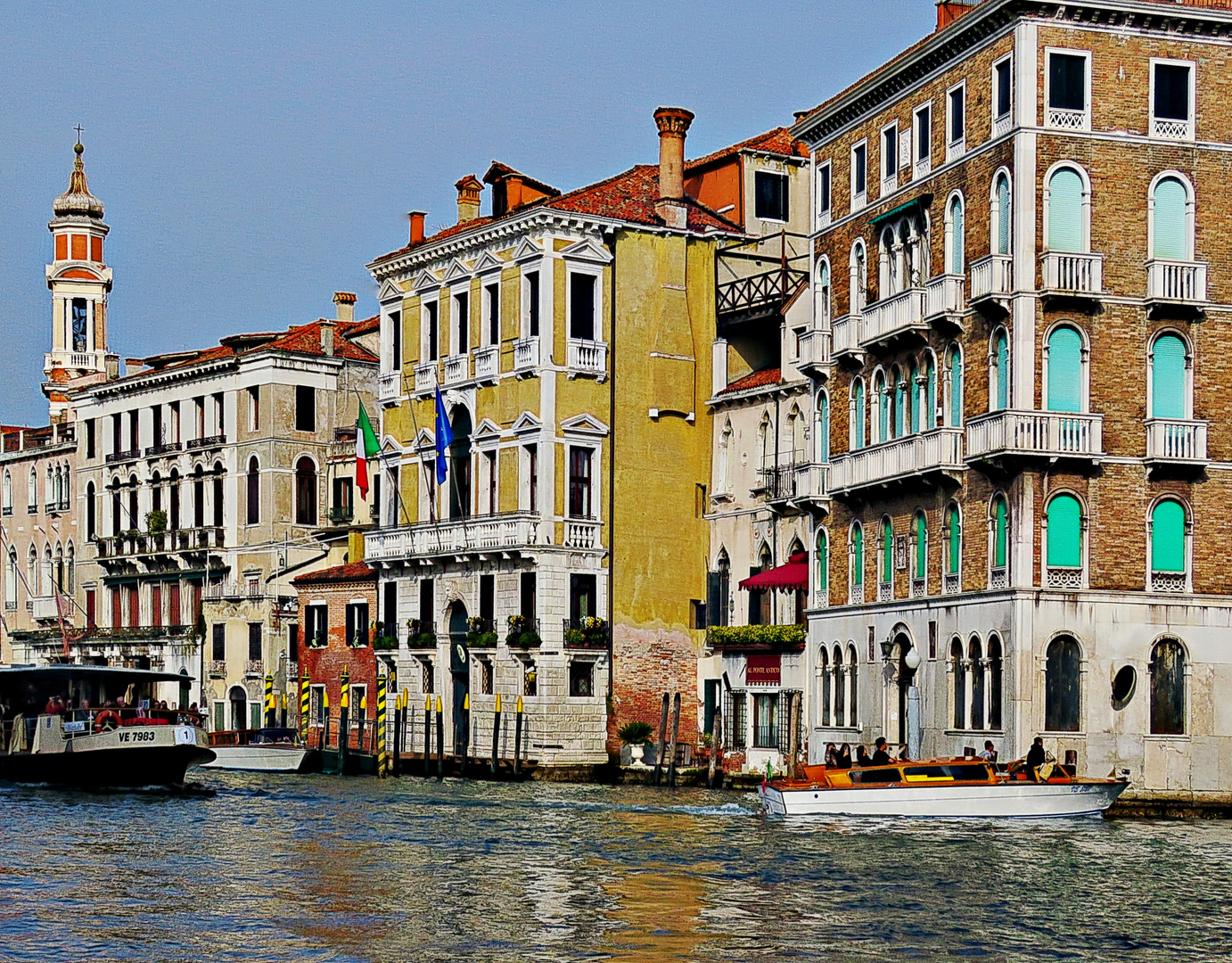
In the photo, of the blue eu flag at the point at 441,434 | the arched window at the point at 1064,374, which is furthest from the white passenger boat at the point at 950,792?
the blue eu flag at the point at 441,434

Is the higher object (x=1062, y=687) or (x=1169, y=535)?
(x=1169, y=535)

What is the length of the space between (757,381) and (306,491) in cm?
2069

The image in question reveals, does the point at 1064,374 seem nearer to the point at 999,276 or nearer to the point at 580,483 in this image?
the point at 999,276

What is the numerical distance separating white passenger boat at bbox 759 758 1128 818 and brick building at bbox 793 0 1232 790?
2095 millimetres

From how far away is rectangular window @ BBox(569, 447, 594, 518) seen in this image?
2079 inches

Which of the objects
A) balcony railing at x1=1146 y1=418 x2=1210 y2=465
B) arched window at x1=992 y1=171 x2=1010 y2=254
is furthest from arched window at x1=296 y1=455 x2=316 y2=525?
balcony railing at x1=1146 y1=418 x2=1210 y2=465

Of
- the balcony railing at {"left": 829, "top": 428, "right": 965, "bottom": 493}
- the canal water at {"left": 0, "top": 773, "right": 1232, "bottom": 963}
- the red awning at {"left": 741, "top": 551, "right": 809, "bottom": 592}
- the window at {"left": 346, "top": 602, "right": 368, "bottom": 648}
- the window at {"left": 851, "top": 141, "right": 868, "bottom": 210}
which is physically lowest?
the canal water at {"left": 0, "top": 773, "right": 1232, "bottom": 963}

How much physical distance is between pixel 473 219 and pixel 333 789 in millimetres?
18615

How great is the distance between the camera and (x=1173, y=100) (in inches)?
1533

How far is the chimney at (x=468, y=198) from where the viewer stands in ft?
198

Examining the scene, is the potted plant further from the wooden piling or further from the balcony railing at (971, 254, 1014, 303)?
the balcony railing at (971, 254, 1014, 303)

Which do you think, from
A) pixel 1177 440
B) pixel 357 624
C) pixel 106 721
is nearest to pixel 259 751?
pixel 357 624

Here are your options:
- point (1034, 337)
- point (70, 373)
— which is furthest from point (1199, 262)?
point (70, 373)

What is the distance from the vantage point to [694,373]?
176 ft
